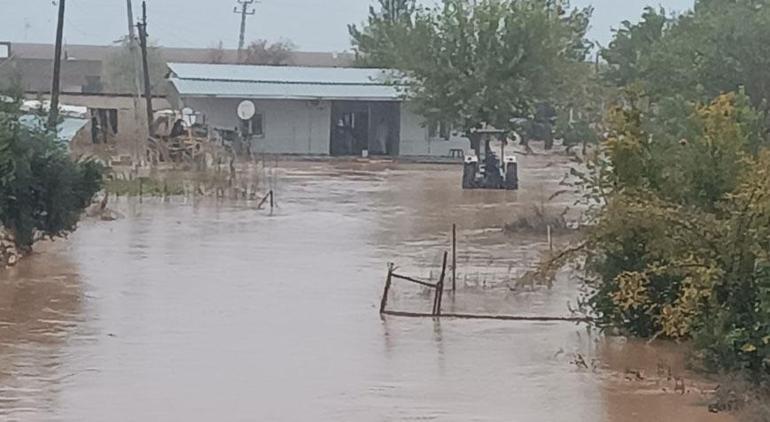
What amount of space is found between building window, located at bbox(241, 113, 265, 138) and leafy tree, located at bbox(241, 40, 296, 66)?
113 ft

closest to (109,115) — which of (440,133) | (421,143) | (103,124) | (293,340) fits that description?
(103,124)

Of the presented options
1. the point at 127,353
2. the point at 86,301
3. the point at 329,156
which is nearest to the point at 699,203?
the point at 127,353

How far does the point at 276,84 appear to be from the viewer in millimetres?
61250

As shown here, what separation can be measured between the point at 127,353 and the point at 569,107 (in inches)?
1346

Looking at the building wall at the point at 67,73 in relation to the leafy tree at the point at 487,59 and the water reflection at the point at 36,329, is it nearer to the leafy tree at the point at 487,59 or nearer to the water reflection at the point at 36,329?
the leafy tree at the point at 487,59

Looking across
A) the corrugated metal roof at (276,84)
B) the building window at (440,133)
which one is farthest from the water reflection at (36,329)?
the corrugated metal roof at (276,84)

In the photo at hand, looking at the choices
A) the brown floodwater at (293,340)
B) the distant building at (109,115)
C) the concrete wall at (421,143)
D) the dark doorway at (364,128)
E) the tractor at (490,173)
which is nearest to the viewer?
the brown floodwater at (293,340)

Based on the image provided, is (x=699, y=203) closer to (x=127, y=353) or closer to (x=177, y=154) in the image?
(x=127, y=353)

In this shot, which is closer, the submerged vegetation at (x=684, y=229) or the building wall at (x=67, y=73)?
the submerged vegetation at (x=684, y=229)

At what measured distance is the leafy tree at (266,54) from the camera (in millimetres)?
97938

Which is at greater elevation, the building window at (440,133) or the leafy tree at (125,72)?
the leafy tree at (125,72)

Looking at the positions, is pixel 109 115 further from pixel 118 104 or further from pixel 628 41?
pixel 628 41

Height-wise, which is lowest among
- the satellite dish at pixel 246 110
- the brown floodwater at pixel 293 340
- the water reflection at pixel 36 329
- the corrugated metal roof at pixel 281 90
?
the water reflection at pixel 36 329

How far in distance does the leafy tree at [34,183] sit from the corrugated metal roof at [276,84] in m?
31.4
